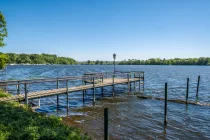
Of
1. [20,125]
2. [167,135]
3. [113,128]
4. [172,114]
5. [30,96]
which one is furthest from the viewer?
[172,114]

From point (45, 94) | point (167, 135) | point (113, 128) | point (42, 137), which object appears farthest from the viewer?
point (45, 94)

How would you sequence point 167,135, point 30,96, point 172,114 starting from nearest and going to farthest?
point 167,135 → point 30,96 → point 172,114

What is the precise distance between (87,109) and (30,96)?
5502 mm

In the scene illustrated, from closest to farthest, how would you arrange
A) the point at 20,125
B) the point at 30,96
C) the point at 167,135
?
the point at 20,125 < the point at 167,135 < the point at 30,96

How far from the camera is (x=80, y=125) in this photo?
12.9 metres

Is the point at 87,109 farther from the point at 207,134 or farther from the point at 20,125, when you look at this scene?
the point at 20,125

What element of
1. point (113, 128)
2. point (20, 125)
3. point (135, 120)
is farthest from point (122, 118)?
point (20, 125)

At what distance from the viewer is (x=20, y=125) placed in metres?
7.09

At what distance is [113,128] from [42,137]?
7.20 m

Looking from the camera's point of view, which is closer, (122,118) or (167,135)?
(167,135)

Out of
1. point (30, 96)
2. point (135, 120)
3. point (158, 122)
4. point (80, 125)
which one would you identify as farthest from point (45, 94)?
point (158, 122)

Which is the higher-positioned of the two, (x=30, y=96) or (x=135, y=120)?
(x=30, y=96)

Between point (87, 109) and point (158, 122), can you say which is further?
point (87, 109)

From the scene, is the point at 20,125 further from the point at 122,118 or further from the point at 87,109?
the point at 87,109
